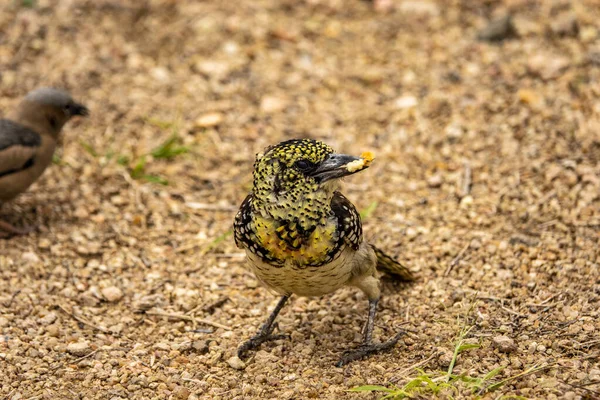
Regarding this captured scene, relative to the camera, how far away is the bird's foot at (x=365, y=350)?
15.1 feet

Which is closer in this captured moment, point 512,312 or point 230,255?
point 512,312

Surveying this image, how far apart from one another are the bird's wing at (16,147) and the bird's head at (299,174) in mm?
2671

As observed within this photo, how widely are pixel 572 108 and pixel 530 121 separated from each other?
1.31ft

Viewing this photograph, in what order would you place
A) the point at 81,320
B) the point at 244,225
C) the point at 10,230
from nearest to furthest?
the point at 244,225 → the point at 81,320 → the point at 10,230

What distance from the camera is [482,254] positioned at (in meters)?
5.41

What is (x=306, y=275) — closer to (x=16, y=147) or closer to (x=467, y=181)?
(x=467, y=181)

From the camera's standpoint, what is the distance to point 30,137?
6270mm

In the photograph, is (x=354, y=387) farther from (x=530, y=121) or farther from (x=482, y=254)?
(x=530, y=121)

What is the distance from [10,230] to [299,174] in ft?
9.45

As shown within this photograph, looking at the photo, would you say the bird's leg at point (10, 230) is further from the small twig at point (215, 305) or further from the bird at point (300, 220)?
the bird at point (300, 220)

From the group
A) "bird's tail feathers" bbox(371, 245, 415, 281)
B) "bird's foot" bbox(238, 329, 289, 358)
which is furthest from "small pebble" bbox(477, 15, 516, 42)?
"bird's foot" bbox(238, 329, 289, 358)

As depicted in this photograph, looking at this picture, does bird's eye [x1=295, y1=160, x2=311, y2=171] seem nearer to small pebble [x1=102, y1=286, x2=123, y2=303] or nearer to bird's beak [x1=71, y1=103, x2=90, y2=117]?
small pebble [x1=102, y1=286, x2=123, y2=303]

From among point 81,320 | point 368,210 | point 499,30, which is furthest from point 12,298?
point 499,30

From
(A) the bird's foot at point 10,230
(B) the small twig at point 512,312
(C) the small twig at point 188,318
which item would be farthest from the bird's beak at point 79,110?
(B) the small twig at point 512,312
